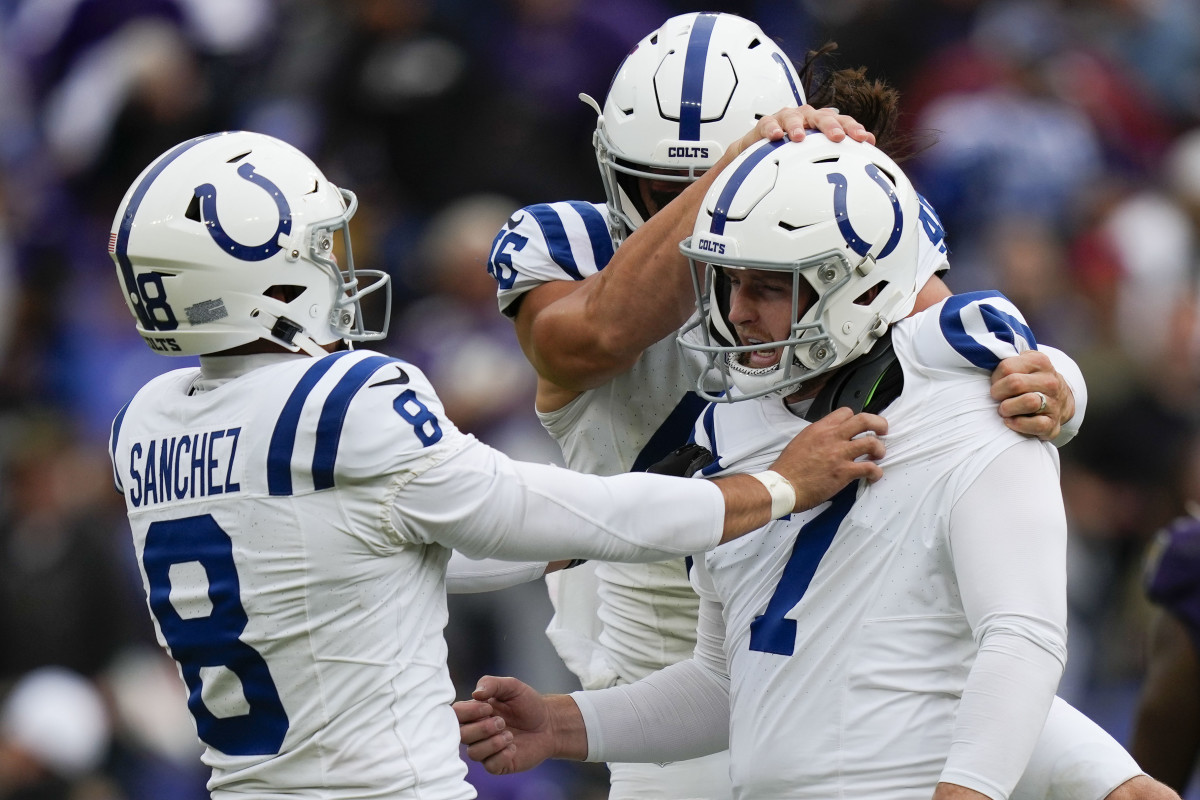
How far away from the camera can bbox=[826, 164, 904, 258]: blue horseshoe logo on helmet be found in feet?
10.2

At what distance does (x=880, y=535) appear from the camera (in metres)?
3.09

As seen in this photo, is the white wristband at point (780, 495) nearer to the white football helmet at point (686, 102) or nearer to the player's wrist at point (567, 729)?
the player's wrist at point (567, 729)

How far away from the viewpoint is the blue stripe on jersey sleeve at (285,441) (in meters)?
2.91

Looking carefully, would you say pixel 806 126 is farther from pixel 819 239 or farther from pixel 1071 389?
pixel 1071 389

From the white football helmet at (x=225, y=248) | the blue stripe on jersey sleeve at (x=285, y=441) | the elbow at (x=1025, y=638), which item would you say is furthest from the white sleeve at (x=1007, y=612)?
the white football helmet at (x=225, y=248)

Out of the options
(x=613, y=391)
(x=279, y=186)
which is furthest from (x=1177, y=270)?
(x=279, y=186)

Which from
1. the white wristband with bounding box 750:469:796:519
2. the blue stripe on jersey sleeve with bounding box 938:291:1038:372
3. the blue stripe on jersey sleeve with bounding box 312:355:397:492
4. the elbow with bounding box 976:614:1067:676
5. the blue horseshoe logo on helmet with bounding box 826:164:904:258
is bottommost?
the elbow with bounding box 976:614:1067:676

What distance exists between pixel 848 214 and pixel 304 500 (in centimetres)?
112

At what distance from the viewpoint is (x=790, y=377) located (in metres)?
3.22

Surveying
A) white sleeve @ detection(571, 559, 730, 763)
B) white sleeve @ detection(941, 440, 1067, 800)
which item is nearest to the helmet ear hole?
white sleeve @ detection(941, 440, 1067, 800)

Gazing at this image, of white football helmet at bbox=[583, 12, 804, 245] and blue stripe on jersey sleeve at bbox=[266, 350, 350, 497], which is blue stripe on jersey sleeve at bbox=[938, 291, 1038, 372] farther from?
blue stripe on jersey sleeve at bbox=[266, 350, 350, 497]

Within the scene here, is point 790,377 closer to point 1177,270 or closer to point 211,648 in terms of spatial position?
point 211,648

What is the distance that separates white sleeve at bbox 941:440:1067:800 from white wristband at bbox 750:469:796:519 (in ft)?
1.01

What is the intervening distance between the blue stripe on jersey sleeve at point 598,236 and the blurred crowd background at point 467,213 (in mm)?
2726
